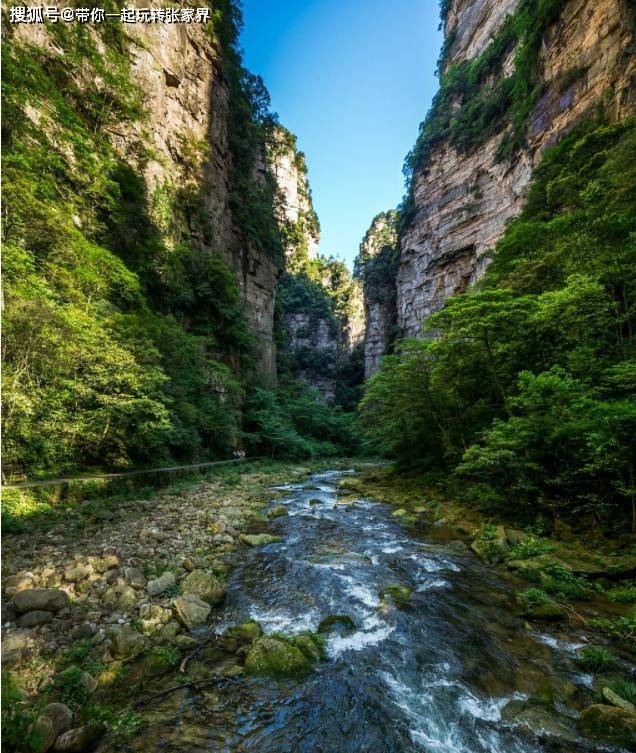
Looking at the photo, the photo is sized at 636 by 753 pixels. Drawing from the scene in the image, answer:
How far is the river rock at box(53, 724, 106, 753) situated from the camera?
2502mm

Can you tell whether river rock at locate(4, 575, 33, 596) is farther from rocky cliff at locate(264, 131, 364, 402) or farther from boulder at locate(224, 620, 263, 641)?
rocky cliff at locate(264, 131, 364, 402)

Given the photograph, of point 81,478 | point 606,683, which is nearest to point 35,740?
point 606,683

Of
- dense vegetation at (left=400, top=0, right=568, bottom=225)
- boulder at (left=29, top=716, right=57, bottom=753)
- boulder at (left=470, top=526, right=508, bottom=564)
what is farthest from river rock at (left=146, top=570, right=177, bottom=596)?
dense vegetation at (left=400, top=0, right=568, bottom=225)

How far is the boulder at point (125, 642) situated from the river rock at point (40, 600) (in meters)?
0.79

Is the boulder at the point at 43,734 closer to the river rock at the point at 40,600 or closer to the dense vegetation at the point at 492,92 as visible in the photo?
the river rock at the point at 40,600

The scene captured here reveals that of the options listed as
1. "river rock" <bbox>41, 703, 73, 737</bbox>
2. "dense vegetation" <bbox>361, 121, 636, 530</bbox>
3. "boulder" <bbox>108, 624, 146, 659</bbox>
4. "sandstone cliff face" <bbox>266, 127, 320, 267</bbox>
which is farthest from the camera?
"sandstone cliff face" <bbox>266, 127, 320, 267</bbox>

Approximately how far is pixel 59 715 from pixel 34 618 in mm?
1449

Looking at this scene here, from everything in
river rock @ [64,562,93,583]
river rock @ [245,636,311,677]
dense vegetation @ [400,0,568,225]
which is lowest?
river rock @ [245,636,311,677]

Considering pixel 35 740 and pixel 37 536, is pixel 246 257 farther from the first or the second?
pixel 35 740

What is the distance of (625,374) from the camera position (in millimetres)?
5656

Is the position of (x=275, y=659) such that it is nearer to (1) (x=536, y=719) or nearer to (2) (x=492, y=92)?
(1) (x=536, y=719)

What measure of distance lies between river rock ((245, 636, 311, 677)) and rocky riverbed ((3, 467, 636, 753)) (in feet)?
0.05

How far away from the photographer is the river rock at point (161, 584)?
15.7ft

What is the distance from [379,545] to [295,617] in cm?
344
